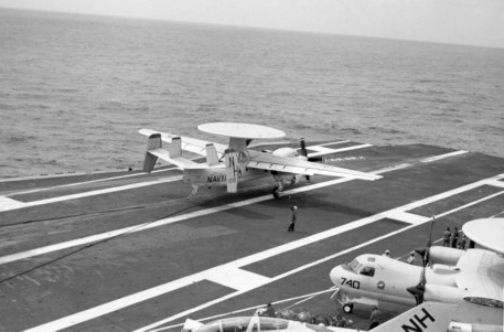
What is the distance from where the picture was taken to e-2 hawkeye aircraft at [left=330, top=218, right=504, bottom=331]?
84.0 ft

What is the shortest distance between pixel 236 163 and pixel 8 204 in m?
16.1

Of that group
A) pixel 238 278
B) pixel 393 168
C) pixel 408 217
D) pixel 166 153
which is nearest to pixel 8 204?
pixel 166 153

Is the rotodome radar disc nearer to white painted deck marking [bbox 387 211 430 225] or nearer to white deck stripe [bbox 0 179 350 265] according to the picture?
white deck stripe [bbox 0 179 350 265]

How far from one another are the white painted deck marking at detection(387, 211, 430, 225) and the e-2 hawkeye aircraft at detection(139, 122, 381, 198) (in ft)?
12.0

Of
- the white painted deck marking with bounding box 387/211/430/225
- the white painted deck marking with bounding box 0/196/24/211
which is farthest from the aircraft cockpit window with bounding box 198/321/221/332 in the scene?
the white painted deck marking with bounding box 387/211/430/225

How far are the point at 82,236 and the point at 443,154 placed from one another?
153 feet

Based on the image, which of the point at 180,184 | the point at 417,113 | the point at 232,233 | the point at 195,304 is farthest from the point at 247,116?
the point at 195,304

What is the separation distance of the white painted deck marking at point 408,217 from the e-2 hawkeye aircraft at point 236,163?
3648mm

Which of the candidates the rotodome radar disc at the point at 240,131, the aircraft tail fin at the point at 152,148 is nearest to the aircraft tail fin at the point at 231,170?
the rotodome radar disc at the point at 240,131

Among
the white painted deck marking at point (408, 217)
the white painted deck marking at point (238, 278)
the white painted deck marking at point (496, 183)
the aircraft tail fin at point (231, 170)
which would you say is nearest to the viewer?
the white painted deck marking at point (238, 278)

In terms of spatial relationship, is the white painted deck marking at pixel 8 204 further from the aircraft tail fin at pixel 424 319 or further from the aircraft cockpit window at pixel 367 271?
the aircraft tail fin at pixel 424 319

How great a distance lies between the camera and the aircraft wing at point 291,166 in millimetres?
44594

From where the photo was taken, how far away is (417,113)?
130 meters

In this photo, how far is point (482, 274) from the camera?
27672 millimetres
